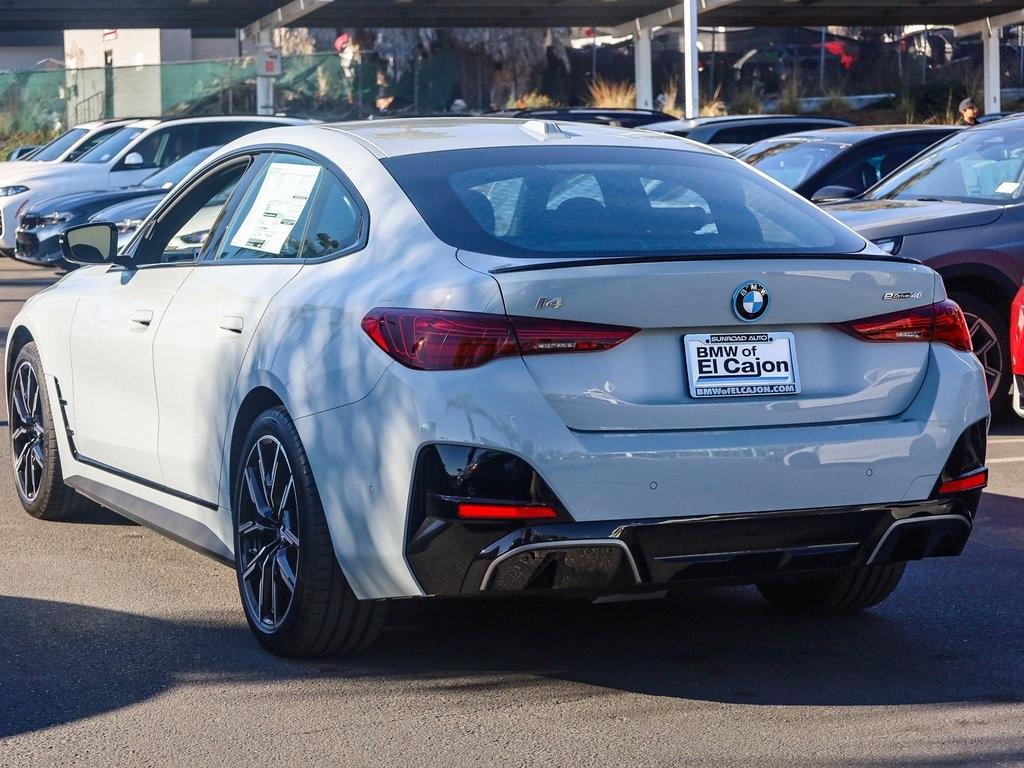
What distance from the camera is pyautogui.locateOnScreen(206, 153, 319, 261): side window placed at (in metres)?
5.24

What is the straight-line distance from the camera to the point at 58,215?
16984mm

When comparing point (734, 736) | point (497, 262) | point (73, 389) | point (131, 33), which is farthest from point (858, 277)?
point (131, 33)

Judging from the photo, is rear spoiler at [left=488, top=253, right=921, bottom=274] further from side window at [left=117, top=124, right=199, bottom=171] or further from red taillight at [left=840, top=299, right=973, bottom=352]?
side window at [left=117, top=124, right=199, bottom=171]

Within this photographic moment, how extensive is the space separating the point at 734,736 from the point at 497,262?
1.37 metres

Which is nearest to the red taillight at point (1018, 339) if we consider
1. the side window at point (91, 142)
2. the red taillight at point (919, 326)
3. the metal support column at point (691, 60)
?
the red taillight at point (919, 326)

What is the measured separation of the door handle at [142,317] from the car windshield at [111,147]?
15.1 meters

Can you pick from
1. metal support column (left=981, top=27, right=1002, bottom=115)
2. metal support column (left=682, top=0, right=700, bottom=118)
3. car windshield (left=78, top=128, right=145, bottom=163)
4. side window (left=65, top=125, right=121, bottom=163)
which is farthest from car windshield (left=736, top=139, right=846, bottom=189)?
metal support column (left=981, top=27, right=1002, bottom=115)

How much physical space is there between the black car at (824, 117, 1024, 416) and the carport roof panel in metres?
25.1

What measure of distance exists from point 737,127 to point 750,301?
13.9 m

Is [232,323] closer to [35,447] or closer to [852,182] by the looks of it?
[35,447]

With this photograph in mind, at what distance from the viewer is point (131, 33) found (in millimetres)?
54812

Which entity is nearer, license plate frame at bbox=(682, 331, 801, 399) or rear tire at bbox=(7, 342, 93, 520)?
license plate frame at bbox=(682, 331, 801, 399)

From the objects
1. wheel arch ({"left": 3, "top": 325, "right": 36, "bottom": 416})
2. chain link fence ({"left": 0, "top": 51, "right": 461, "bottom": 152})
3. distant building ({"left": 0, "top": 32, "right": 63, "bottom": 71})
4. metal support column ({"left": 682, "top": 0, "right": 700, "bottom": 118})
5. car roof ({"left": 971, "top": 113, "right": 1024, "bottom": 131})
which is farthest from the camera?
distant building ({"left": 0, "top": 32, "right": 63, "bottom": 71})

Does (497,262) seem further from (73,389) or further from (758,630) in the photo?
(73,389)
